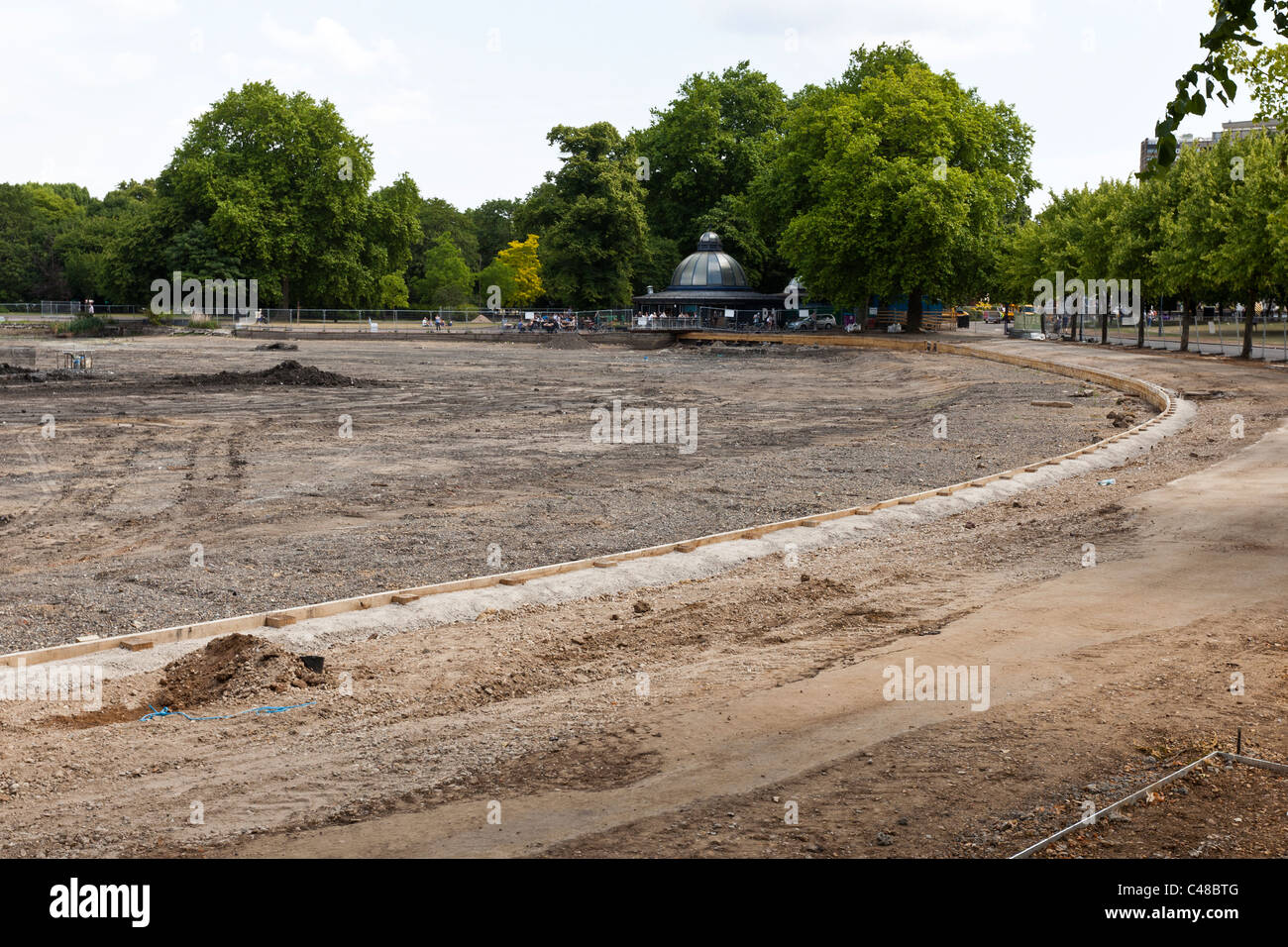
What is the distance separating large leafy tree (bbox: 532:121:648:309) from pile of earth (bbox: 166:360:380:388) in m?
42.9

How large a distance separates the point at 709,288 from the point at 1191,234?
40911 millimetres

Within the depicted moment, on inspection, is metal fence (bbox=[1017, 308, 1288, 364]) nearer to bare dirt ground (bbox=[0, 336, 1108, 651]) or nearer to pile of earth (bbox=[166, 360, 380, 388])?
bare dirt ground (bbox=[0, 336, 1108, 651])

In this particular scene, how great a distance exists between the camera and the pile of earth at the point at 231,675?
31.2 ft

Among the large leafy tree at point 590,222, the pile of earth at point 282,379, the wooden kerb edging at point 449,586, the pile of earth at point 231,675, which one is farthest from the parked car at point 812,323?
the pile of earth at point 231,675

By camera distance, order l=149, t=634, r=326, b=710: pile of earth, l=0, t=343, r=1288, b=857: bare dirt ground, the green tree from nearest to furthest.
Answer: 1. l=0, t=343, r=1288, b=857: bare dirt ground
2. l=149, t=634, r=326, b=710: pile of earth
3. the green tree

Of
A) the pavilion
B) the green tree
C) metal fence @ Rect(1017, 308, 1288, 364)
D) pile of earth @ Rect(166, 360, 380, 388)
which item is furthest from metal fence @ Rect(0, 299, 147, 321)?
metal fence @ Rect(1017, 308, 1288, 364)

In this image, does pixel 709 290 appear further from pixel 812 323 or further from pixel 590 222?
pixel 590 222

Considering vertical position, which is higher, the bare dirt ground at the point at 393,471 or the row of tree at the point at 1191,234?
the row of tree at the point at 1191,234

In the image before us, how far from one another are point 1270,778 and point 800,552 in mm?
8647

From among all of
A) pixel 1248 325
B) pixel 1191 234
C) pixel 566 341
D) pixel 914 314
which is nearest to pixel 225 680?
pixel 1191 234

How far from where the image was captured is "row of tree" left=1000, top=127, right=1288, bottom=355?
41.1 m

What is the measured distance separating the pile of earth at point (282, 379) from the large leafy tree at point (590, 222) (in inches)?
1689

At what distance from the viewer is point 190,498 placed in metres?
20.0

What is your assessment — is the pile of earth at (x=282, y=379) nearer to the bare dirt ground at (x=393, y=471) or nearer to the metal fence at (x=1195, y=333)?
the bare dirt ground at (x=393, y=471)
